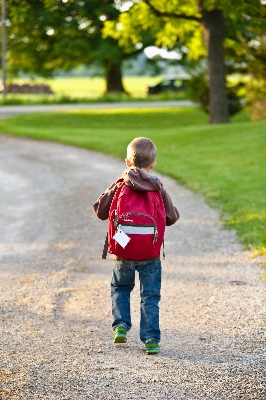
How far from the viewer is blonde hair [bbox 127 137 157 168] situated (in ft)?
16.2

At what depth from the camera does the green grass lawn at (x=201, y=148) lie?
36.3 feet

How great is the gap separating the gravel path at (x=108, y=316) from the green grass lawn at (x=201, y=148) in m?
0.48

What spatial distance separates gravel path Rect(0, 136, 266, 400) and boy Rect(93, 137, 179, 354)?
16 cm

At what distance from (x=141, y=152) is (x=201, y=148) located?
47.0ft

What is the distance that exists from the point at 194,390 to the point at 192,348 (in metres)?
0.86

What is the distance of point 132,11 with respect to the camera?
26703 mm

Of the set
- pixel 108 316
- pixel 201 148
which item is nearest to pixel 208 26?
pixel 201 148

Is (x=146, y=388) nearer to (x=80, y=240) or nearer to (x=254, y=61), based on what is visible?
(x=80, y=240)

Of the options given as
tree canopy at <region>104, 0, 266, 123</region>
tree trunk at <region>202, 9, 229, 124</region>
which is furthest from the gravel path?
tree trunk at <region>202, 9, 229, 124</region>

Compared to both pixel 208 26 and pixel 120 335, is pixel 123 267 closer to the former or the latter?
pixel 120 335

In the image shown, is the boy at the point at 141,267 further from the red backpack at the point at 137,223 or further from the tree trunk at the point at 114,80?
the tree trunk at the point at 114,80

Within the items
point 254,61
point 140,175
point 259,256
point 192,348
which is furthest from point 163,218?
point 254,61

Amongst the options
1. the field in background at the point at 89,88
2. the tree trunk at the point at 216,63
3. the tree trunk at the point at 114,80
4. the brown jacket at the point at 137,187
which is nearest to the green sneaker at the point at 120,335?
the brown jacket at the point at 137,187

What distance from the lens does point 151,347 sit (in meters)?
5.01
